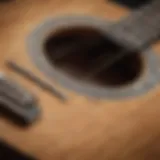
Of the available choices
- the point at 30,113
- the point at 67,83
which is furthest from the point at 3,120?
the point at 67,83

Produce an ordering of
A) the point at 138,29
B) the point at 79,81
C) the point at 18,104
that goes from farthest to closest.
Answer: the point at 138,29
the point at 79,81
the point at 18,104

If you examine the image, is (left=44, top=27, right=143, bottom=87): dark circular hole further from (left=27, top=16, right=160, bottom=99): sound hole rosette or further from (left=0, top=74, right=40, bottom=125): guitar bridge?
(left=0, top=74, right=40, bottom=125): guitar bridge

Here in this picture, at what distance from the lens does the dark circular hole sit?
1218 mm

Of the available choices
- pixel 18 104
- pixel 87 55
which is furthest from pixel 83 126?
pixel 87 55

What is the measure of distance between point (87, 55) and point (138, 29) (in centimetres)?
15

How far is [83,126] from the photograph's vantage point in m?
0.96

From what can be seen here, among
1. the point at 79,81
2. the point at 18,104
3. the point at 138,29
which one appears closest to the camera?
the point at 18,104

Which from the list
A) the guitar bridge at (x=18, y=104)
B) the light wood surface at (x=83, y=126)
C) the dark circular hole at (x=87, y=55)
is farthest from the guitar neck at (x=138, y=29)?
the guitar bridge at (x=18, y=104)

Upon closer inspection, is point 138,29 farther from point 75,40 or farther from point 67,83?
point 67,83

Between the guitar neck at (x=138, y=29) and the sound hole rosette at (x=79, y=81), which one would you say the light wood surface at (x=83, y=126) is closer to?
the sound hole rosette at (x=79, y=81)

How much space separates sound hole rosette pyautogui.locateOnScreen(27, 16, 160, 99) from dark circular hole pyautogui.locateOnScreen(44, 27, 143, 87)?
2 centimetres

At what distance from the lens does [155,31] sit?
124 centimetres

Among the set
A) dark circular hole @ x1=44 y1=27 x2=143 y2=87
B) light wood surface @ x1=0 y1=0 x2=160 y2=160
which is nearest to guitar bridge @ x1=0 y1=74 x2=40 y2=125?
light wood surface @ x1=0 y1=0 x2=160 y2=160

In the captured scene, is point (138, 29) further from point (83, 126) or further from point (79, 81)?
point (83, 126)
